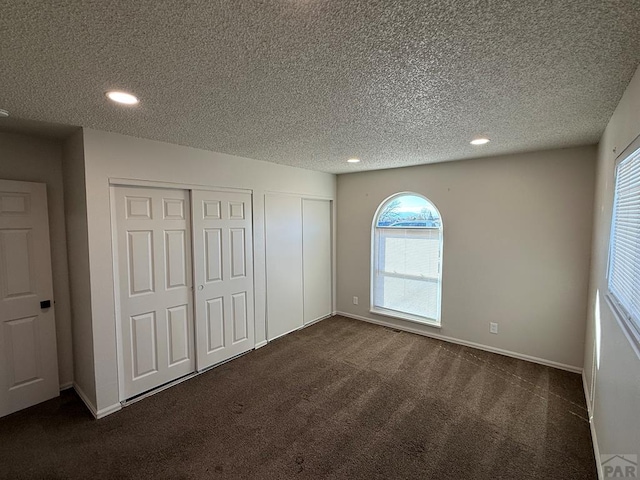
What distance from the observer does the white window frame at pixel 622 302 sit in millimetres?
1312

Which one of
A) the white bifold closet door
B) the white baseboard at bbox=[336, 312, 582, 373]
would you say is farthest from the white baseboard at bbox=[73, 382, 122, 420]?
the white baseboard at bbox=[336, 312, 582, 373]

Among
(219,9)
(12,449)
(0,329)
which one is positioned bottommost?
(12,449)

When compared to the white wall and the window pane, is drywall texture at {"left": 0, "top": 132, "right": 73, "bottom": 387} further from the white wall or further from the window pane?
the window pane

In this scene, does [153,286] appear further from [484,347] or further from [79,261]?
[484,347]

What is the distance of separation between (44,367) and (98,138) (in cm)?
216

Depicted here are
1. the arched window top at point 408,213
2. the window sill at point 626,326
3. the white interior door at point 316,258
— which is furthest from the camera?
the white interior door at point 316,258

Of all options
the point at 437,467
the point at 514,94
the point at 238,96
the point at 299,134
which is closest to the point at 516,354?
the point at 437,467

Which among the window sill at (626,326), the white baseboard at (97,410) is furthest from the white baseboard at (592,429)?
the white baseboard at (97,410)

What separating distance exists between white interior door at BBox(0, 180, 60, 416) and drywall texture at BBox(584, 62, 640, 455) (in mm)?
4137

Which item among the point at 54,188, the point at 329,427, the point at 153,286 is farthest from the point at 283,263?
the point at 54,188

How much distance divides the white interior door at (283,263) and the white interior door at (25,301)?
85.8 inches

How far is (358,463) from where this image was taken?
196cm

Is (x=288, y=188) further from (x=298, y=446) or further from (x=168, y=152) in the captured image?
(x=298, y=446)

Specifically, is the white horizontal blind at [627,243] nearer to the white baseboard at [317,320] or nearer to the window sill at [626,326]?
the window sill at [626,326]
